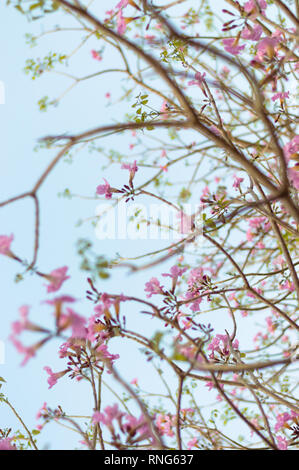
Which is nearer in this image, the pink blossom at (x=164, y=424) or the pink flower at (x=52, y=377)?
the pink flower at (x=52, y=377)

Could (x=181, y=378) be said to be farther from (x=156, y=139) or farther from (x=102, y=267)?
(x=156, y=139)

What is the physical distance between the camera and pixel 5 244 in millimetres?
1229

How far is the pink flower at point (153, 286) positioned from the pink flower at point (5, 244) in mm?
664

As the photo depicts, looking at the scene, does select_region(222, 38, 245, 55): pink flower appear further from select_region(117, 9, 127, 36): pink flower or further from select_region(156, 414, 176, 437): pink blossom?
select_region(156, 414, 176, 437): pink blossom

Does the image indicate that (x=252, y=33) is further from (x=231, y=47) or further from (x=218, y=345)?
(x=218, y=345)

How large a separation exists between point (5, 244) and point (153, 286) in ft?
2.28

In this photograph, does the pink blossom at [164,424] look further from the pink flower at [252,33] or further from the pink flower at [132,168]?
the pink flower at [252,33]

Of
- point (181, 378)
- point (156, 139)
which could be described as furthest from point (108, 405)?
point (156, 139)

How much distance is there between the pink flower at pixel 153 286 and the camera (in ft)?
5.69

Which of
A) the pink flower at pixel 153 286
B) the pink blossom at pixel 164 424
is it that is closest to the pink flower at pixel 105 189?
the pink flower at pixel 153 286

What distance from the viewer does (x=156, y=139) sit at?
3.47 metres

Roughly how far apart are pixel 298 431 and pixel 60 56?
2786mm

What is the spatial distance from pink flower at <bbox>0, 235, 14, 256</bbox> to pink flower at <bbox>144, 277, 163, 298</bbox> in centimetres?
66

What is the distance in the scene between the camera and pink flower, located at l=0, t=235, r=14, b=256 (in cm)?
120
